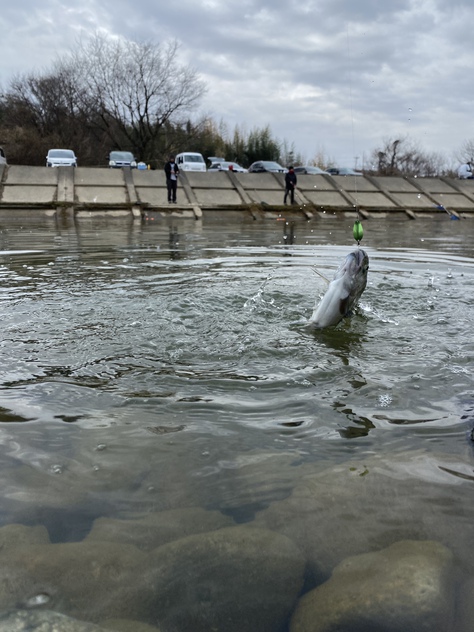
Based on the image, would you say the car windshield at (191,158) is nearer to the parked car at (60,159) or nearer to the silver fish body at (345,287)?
the parked car at (60,159)

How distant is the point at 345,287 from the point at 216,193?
777 inches

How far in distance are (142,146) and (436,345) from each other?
44.1 m

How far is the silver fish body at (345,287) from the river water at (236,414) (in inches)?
8.7

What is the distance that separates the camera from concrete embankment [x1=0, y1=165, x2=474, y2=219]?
2062cm

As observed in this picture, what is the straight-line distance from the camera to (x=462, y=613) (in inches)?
60.8

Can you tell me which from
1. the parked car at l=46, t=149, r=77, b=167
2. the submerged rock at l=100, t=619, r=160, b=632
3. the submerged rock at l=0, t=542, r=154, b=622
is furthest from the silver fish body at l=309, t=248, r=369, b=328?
the parked car at l=46, t=149, r=77, b=167

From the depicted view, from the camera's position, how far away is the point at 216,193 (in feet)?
75.6

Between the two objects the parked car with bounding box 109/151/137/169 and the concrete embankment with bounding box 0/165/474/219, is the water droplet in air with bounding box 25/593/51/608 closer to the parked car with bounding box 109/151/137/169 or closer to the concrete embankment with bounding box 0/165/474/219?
the concrete embankment with bounding box 0/165/474/219

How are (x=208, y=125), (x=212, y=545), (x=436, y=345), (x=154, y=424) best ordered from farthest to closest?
(x=208, y=125) → (x=436, y=345) → (x=154, y=424) → (x=212, y=545)

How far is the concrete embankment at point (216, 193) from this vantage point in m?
20.6

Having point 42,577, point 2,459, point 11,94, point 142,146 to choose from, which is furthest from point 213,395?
point 11,94

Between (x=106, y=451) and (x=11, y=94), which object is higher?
(x=11, y=94)

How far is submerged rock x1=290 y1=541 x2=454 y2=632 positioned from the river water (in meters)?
0.07

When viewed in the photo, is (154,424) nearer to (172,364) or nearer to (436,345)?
(172,364)
